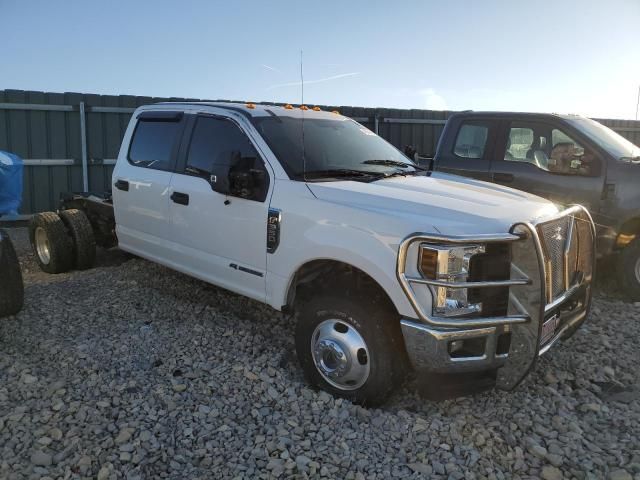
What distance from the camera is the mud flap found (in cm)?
326

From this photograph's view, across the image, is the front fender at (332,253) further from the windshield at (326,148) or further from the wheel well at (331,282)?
the windshield at (326,148)

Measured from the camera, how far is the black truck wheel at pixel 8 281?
15.4 feet

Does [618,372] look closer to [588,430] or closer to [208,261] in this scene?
[588,430]

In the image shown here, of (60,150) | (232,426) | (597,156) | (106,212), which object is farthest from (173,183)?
(60,150)

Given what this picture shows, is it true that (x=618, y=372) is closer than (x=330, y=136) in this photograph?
Yes

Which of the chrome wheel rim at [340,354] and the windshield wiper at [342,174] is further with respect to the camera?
the windshield wiper at [342,174]

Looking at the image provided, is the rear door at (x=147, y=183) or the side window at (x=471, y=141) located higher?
the side window at (x=471, y=141)

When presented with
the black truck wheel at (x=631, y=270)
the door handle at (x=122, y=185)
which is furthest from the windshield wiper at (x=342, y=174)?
the black truck wheel at (x=631, y=270)

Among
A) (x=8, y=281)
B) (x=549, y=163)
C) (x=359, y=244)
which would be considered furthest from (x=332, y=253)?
(x=549, y=163)

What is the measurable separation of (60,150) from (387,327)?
9.68 m

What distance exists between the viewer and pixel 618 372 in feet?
14.3

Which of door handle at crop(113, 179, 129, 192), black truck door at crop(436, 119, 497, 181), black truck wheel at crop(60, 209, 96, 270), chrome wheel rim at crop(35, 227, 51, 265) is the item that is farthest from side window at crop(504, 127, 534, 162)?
chrome wheel rim at crop(35, 227, 51, 265)

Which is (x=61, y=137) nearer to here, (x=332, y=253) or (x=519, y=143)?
(x=519, y=143)

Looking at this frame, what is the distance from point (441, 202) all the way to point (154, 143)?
3074 mm
